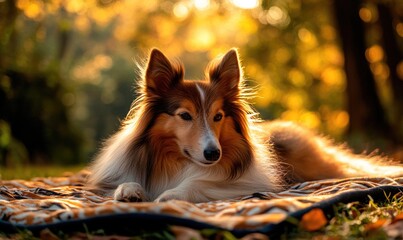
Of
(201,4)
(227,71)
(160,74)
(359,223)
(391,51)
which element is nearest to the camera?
(359,223)

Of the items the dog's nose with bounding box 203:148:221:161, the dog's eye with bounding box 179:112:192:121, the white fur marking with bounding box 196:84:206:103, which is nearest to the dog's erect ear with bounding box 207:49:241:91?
the white fur marking with bounding box 196:84:206:103

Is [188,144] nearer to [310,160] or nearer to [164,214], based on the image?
[164,214]

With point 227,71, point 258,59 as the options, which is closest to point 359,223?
point 227,71

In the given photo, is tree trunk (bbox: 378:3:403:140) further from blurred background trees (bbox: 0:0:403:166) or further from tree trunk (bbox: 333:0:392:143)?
tree trunk (bbox: 333:0:392:143)

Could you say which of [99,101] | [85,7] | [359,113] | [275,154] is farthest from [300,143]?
[99,101]

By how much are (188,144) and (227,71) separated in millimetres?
788

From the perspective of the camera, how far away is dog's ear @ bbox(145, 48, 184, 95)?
15.2ft

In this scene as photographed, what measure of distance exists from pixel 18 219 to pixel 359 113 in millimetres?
11231

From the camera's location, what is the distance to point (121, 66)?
29.1 metres

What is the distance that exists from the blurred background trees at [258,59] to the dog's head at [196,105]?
9.68ft

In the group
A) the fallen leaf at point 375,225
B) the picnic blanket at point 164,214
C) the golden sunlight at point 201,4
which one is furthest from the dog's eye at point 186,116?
the golden sunlight at point 201,4

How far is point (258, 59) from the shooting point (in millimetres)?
18281

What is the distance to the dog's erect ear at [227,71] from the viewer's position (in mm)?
4832

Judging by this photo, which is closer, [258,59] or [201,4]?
[201,4]
